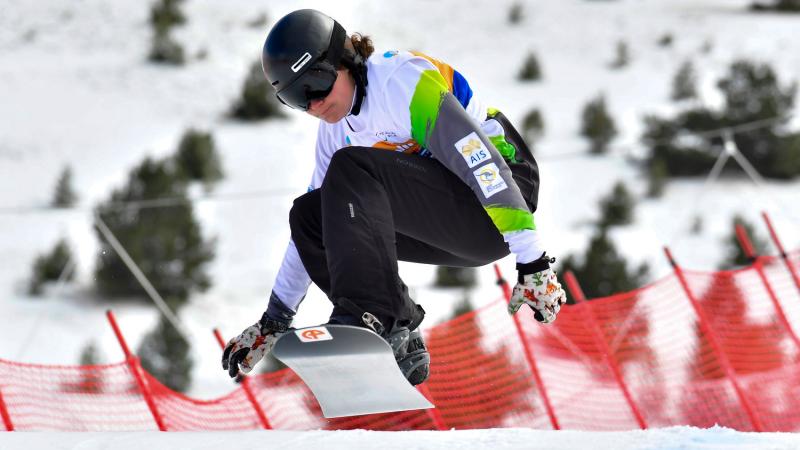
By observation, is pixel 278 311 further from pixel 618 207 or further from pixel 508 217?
pixel 618 207

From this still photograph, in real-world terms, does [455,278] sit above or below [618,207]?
above

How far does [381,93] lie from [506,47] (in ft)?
82.1

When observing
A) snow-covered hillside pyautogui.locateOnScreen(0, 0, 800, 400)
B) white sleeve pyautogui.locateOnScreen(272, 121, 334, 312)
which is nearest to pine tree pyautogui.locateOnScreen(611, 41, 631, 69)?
snow-covered hillside pyautogui.locateOnScreen(0, 0, 800, 400)

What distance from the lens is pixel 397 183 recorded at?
2.60m

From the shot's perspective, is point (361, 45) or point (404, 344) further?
point (361, 45)

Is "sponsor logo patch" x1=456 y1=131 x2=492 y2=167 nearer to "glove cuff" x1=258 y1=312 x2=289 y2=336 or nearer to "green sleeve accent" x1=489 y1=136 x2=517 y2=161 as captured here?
"green sleeve accent" x1=489 y1=136 x2=517 y2=161

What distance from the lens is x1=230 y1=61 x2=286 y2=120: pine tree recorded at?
22812 mm

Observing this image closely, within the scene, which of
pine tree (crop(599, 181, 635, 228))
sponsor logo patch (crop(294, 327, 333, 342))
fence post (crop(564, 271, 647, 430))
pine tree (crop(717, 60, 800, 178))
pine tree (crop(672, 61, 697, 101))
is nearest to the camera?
sponsor logo patch (crop(294, 327, 333, 342))

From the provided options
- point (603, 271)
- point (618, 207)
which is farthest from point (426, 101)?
point (618, 207)

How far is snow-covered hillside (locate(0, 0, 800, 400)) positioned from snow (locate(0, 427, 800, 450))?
9048 millimetres

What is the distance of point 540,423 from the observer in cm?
856

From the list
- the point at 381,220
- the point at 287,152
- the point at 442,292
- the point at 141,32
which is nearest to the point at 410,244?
the point at 381,220

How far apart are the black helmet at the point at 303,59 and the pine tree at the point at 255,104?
2024cm

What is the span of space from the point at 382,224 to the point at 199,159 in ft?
58.3
